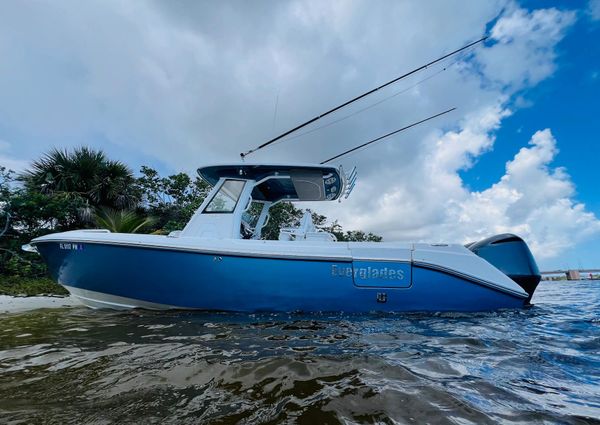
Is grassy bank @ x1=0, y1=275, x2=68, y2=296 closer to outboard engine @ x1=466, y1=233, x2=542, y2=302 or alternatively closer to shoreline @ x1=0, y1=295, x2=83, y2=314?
shoreline @ x1=0, y1=295, x2=83, y2=314

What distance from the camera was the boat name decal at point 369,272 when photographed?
475cm

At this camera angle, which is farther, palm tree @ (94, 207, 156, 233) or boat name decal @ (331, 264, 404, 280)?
palm tree @ (94, 207, 156, 233)

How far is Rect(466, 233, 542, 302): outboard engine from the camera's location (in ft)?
17.4

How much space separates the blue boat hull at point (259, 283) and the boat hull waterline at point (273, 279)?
0.01 m

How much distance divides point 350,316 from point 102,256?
3.80 meters

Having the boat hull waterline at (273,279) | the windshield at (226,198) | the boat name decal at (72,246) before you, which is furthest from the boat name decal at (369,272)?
the boat name decal at (72,246)

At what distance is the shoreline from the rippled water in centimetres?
274

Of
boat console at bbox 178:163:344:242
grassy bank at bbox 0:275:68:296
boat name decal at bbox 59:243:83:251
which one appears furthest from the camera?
grassy bank at bbox 0:275:68:296

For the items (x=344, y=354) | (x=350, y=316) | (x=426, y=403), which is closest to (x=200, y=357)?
(x=344, y=354)

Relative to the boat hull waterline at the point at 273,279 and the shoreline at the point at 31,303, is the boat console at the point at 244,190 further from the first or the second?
the shoreline at the point at 31,303

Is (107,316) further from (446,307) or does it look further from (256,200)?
(446,307)

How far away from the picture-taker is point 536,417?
157 cm

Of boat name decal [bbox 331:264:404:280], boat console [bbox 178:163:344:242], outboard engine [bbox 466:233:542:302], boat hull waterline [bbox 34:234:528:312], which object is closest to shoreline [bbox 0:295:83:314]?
boat hull waterline [bbox 34:234:528:312]

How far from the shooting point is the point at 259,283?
474 cm
